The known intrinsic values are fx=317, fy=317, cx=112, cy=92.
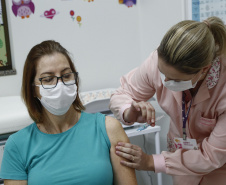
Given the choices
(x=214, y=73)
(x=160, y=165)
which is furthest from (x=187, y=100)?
(x=160, y=165)

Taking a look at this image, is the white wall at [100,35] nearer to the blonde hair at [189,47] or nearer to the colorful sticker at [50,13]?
the colorful sticker at [50,13]

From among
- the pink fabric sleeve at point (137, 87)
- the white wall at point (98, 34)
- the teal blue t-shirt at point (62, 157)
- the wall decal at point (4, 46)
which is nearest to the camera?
the teal blue t-shirt at point (62, 157)

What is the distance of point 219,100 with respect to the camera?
4.52 feet

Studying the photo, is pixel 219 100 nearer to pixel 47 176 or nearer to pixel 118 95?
pixel 118 95

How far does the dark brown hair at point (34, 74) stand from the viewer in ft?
4.98

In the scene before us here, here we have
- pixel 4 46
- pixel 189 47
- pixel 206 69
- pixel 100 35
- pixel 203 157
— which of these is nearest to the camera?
pixel 189 47

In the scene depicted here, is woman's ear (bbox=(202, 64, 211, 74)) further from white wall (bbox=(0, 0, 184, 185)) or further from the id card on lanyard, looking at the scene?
white wall (bbox=(0, 0, 184, 185))

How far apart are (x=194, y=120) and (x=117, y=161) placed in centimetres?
41

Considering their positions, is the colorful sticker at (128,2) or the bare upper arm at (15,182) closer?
the bare upper arm at (15,182)

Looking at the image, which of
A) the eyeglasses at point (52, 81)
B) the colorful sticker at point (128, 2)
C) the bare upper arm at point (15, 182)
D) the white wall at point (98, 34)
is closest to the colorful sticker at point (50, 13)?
the white wall at point (98, 34)

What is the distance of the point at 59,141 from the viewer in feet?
4.97

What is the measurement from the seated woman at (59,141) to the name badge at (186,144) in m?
0.26

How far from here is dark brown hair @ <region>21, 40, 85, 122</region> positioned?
59.8 inches

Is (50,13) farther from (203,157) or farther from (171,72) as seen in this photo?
(203,157)
